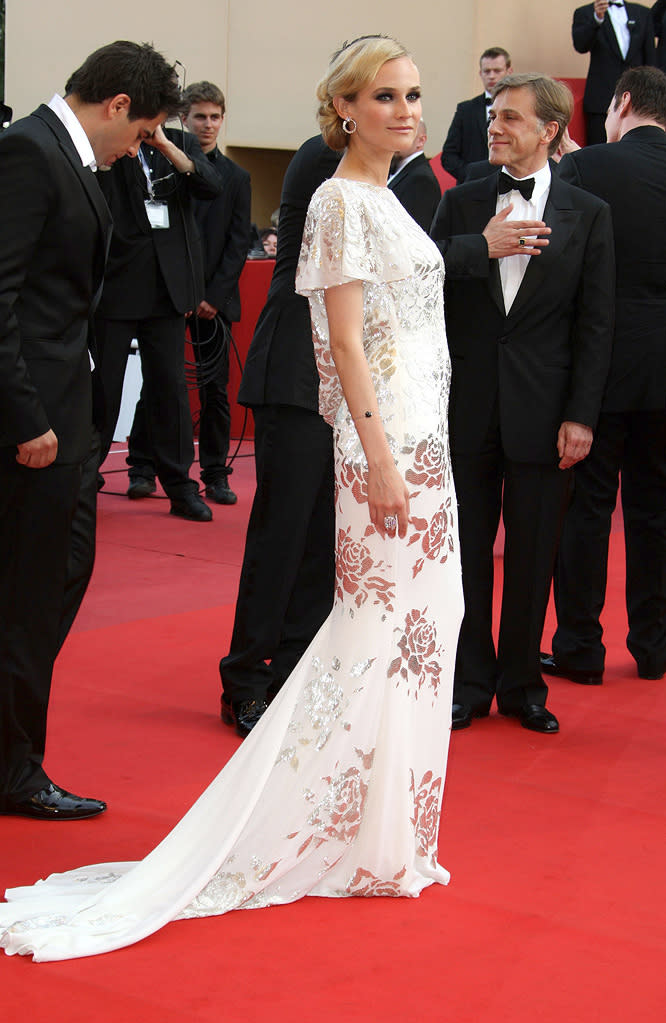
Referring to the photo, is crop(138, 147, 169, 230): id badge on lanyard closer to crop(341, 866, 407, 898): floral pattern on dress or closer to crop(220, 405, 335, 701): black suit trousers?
crop(220, 405, 335, 701): black suit trousers

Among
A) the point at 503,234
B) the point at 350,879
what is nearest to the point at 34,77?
→ the point at 503,234

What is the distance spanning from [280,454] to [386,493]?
1.04m

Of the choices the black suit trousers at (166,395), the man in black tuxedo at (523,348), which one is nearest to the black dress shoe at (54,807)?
the man in black tuxedo at (523,348)

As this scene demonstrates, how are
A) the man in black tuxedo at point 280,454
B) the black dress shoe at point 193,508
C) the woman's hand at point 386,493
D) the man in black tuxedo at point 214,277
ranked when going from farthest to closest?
the man in black tuxedo at point 214,277, the black dress shoe at point 193,508, the man in black tuxedo at point 280,454, the woman's hand at point 386,493

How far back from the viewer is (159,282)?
19.1 ft

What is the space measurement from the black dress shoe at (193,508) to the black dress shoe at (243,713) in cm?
276

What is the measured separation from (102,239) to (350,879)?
133 centimetres

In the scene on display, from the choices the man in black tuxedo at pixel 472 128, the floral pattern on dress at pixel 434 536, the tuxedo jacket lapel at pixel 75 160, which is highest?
the man in black tuxedo at pixel 472 128

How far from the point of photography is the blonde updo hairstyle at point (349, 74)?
2.40 m

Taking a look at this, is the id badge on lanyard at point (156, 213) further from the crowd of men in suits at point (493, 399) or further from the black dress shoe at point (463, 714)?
the black dress shoe at point (463, 714)

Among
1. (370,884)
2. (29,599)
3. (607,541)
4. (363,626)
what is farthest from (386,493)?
(607,541)

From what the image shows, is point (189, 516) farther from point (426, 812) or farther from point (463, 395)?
point (426, 812)

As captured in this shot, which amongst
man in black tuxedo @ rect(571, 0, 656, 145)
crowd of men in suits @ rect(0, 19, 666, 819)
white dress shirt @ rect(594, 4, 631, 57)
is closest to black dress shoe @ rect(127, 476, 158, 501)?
crowd of men in suits @ rect(0, 19, 666, 819)

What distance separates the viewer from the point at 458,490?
357cm
